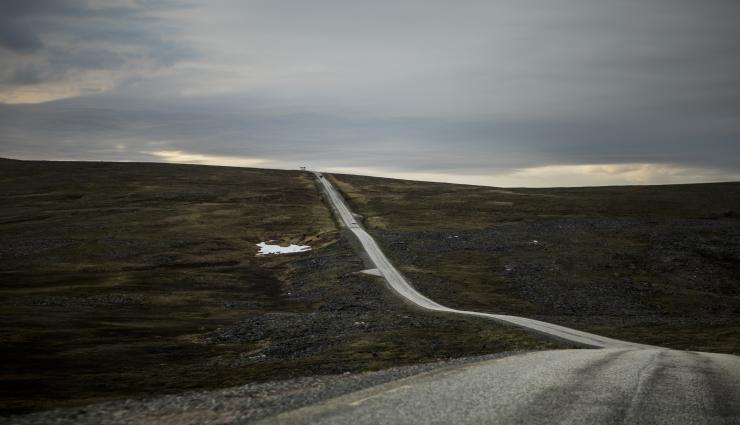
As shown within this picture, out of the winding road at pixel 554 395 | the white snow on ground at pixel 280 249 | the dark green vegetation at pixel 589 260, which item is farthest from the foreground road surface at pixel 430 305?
the winding road at pixel 554 395

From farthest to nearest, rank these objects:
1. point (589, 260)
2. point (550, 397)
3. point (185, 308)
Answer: point (589, 260)
point (185, 308)
point (550, 397)

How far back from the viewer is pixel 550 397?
52.3 feet

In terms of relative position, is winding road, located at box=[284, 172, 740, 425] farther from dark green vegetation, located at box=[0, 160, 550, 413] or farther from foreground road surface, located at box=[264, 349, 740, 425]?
dark green vegetation, located at box=[0, 160, 550, 413]

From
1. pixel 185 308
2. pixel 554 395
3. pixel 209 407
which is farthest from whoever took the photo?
pixel 185 308

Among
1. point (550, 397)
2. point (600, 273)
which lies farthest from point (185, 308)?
point (600, 273)

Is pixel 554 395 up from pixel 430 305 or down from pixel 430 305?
up

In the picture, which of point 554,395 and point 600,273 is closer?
point 554,395

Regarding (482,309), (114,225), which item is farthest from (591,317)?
(114,225)

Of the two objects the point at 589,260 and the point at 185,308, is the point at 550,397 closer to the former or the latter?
the point at 185,308

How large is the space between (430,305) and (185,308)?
21.0m

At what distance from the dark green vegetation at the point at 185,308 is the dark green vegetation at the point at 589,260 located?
10047 mm

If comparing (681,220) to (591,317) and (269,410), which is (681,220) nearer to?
(591,317)

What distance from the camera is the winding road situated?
14070mm

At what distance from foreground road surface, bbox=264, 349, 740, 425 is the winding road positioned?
2 centimetres
